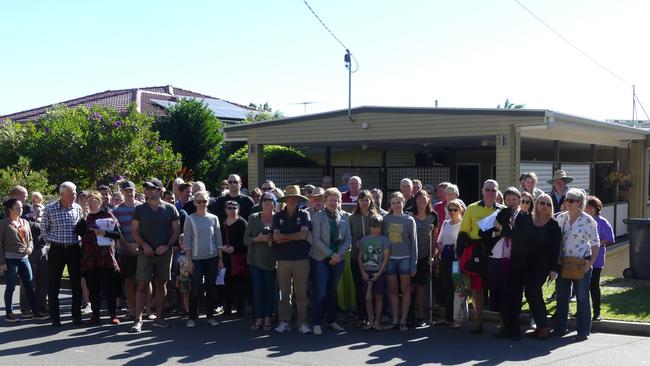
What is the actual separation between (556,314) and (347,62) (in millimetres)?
8266

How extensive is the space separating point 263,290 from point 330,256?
101cm

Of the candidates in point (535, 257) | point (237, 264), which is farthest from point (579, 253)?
point (237, 264)

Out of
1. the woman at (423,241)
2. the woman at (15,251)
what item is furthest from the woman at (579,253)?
the woman at (15,251)

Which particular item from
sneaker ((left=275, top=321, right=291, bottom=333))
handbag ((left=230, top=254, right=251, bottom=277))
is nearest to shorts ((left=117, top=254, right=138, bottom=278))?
handbag ((left=230, top=254, right=251, bottom=277))

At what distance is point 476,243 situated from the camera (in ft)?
26.2

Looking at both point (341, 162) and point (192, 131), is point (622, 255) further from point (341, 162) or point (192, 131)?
point (192, 131)

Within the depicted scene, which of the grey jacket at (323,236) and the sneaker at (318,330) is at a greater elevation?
the grey jacket at (323,236)

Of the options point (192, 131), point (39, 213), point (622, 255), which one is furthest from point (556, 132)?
point (192, 131)

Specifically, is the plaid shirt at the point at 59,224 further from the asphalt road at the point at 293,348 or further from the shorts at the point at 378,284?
the shorts at the point at 378,284

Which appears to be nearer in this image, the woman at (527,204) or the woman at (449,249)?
the woman at (527,204)

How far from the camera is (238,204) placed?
30.8 feet

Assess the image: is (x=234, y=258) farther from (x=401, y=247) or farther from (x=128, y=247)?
(x=401, y=247)

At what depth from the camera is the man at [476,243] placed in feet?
26.2

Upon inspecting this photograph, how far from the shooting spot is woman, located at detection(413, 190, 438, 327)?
334 inches
